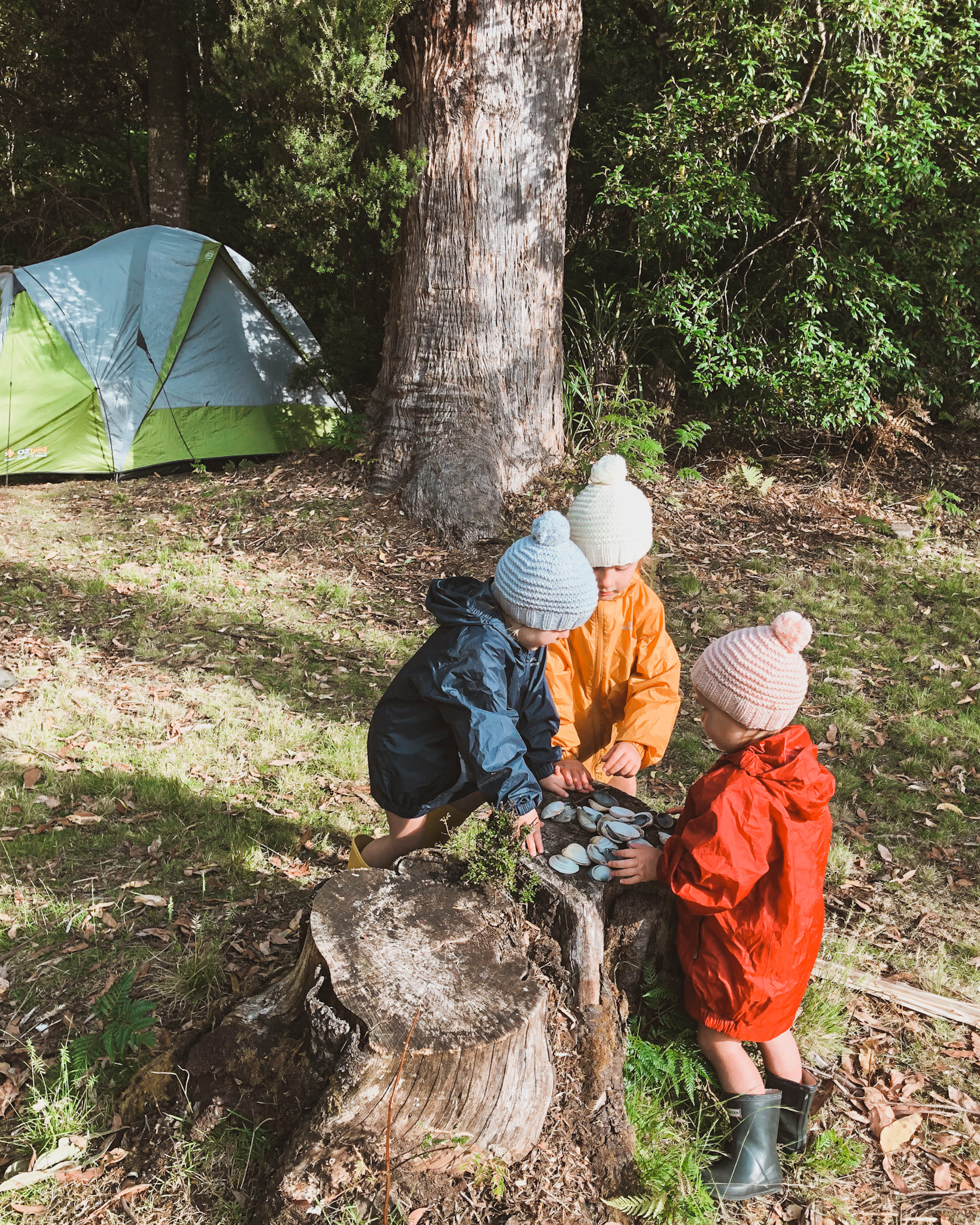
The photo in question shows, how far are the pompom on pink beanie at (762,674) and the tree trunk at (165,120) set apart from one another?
1141cm

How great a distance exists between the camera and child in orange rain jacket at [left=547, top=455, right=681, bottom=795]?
312 cm

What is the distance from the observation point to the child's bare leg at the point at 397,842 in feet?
9.92

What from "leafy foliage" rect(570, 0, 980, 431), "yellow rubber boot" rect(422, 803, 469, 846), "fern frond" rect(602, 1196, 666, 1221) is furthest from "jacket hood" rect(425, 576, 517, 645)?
"leafy foliage" rect(570, 0, 980, 431)

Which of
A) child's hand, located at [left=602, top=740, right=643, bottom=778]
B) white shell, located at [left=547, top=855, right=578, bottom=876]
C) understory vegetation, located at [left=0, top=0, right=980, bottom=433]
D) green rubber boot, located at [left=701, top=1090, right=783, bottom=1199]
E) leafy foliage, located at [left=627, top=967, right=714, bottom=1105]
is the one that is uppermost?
understory vegetation, located at [left=0, top=0, right=980, bottom=433]

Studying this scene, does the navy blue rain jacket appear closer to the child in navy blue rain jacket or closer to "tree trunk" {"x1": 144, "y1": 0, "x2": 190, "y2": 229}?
the child in navy blue rain jacket

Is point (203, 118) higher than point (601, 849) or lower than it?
higher

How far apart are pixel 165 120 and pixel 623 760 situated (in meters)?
11.7

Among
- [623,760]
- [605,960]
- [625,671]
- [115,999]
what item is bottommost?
[115,999]

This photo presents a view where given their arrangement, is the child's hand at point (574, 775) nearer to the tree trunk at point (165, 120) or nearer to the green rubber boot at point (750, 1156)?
the green rubber boot at point (750, 1156)

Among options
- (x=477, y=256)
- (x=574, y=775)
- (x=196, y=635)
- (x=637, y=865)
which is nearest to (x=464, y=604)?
(x=574, y=775)

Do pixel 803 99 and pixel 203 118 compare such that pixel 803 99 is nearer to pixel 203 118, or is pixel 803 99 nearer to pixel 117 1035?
pixel 117 1035

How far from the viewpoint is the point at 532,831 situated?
2506 millimetres

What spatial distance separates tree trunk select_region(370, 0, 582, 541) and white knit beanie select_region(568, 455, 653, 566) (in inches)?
150

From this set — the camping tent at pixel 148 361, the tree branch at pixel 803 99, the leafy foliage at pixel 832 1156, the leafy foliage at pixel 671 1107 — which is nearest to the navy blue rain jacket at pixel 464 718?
the leafy foliage at pixel 671 1107
